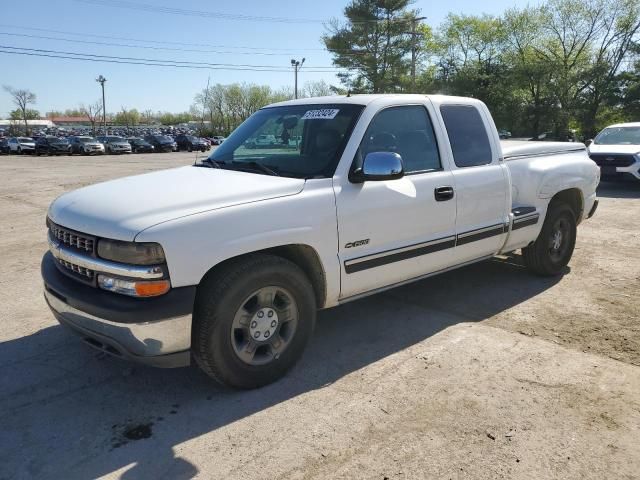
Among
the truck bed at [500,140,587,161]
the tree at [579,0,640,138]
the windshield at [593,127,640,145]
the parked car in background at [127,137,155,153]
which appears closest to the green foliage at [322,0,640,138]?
the tree at [579,0,640,138]

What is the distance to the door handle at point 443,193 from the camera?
13.6ft

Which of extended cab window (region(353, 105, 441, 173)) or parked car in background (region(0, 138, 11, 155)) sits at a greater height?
parked car in background (region(0, 138, 11, 155))

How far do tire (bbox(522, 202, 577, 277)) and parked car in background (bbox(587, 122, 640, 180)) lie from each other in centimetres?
850

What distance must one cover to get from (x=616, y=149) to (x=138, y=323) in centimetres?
1377

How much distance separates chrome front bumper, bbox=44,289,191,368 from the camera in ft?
9.45

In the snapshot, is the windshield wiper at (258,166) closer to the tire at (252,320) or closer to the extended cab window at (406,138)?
the extended cab window at (406,138)

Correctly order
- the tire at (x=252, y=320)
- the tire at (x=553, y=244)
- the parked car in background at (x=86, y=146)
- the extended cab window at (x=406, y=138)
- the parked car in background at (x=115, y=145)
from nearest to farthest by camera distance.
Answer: the tire at (x=252, y=320), the extended cab window at (x=406, y=138), the tire at (x=553, y=244), the parked car in background at (x=86, y=146), the parked car in background at (x=115, y=145)

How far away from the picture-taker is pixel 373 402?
325cm

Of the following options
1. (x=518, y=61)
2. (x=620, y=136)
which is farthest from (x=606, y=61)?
(x=620, y=136)

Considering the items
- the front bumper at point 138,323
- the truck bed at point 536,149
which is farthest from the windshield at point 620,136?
the front bumper at point 138,323

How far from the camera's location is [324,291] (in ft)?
11.9

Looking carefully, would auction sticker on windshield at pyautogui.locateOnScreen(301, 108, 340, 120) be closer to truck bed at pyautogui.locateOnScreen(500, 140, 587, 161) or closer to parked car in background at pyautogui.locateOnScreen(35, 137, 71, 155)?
truck bed at pyautogui.locateOnScreen(500, 140, 587, 161)

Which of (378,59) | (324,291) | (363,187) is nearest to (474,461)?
(324,291)

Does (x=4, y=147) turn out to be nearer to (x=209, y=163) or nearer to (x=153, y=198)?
(x=209, y=163)
